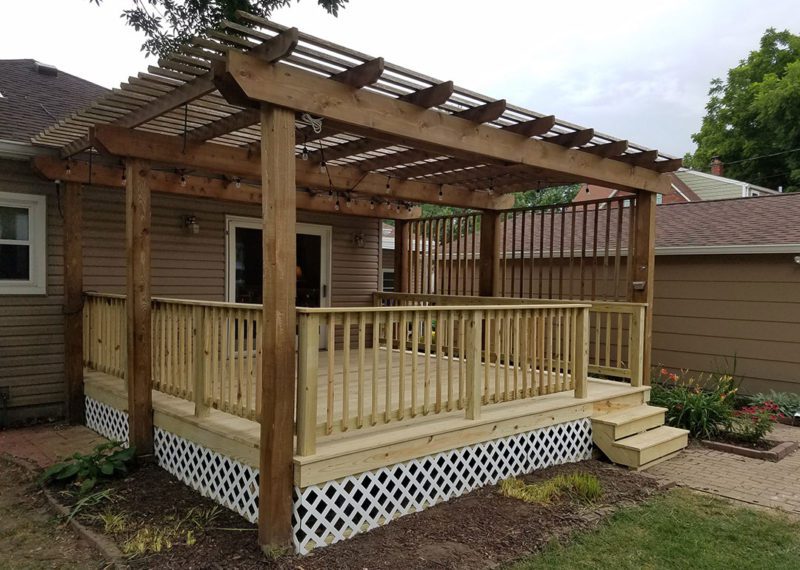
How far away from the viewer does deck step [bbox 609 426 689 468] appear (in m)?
4.71

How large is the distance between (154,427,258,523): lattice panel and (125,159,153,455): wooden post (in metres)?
0.15

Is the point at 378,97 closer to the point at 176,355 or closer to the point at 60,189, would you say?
the point at 176,355

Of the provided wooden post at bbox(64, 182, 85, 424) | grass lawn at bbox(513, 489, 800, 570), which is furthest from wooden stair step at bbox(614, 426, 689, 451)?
wooden post at bbox(64, 182, 85, 424)

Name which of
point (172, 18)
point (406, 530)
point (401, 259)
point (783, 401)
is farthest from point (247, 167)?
point (783, 401)

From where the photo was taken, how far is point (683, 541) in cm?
339

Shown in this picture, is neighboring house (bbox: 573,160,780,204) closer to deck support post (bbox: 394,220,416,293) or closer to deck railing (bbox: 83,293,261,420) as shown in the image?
deck support post (bbox: 394,220,416,293)

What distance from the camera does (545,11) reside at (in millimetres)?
10578

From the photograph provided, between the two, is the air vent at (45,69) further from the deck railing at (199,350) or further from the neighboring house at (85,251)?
the deck railing at (199,350)

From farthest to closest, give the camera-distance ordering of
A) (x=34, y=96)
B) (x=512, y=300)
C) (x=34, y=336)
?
(x=34, y=96), (x=512, y=300), (x=34, y=336)

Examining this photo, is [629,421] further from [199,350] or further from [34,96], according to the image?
[34,96]

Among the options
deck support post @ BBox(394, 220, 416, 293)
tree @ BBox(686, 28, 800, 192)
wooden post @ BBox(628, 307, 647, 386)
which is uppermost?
tree @ BBox(686, 28, 800, 192)

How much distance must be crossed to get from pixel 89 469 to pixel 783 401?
7.09m

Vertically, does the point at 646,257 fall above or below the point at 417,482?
above

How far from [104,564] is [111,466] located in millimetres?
1159
